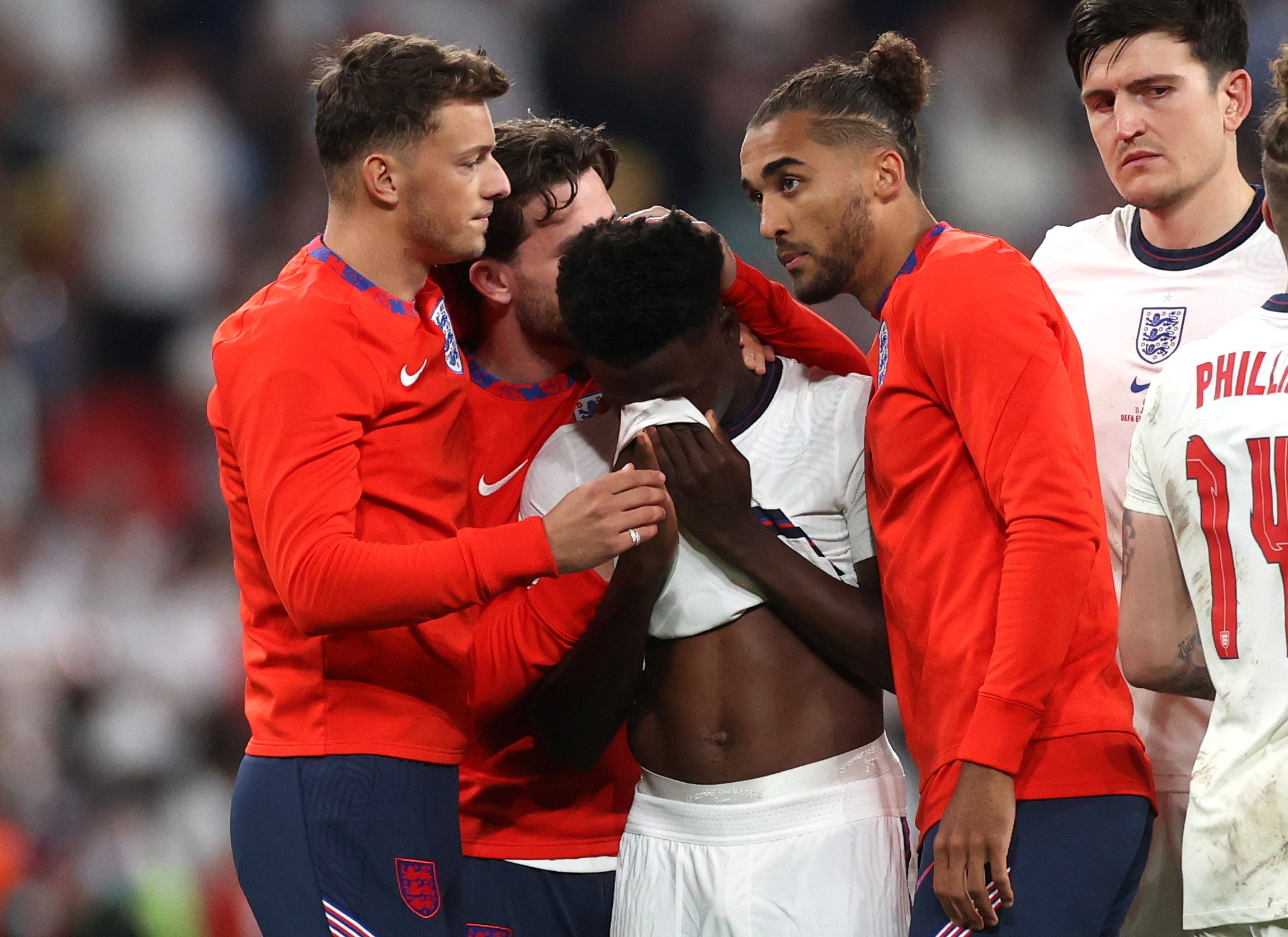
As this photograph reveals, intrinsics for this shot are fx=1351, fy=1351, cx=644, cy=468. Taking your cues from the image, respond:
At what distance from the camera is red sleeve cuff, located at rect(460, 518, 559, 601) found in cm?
200

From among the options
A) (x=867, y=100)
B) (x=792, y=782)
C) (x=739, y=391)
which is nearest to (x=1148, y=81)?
(x=867, y=100)

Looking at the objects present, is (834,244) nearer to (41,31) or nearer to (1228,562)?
(1228,562)

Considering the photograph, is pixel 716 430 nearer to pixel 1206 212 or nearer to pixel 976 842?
pixel 976 842

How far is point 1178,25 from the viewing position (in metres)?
2.67

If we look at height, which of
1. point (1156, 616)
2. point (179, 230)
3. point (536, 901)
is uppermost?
point (179, 230)

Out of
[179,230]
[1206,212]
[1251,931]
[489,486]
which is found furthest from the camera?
[179,230]

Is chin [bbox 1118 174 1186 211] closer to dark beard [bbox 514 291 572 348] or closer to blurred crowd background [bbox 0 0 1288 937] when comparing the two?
dark beard [bbox 514 291 572 348]

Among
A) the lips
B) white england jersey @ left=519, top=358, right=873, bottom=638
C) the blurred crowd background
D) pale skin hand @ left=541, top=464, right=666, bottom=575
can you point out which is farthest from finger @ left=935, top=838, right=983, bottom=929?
the blurred crowd background

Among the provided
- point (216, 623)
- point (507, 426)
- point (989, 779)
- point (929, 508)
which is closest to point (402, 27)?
point (216, 623)

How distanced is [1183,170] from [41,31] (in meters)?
4.11

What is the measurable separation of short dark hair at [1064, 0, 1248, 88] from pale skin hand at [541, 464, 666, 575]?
56.5 inches

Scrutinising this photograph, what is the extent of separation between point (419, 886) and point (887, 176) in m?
1.38

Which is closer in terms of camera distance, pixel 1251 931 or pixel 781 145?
pixel 1251 931

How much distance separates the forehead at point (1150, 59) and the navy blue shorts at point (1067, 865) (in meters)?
1.49
